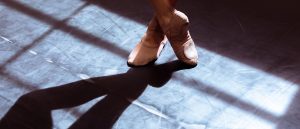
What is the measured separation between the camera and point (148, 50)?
199cm

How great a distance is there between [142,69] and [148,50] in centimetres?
9

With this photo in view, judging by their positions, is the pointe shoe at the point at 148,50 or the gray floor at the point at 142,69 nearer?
the gray floor at the point at 142,69

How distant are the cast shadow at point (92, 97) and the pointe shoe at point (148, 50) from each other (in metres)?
0.03

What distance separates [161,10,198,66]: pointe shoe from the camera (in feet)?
5.96

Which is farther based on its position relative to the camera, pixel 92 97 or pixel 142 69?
pixel 142 69

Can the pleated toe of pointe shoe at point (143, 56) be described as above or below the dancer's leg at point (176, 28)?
below

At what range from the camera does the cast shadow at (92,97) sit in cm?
176

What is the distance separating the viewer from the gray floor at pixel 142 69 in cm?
177

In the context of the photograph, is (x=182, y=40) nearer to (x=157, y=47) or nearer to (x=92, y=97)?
(x=157, y=47)

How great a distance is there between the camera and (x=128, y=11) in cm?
237

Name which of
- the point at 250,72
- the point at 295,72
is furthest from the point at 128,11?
the point at 295,72

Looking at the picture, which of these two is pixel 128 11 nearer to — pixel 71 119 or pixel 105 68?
pixel 105 68

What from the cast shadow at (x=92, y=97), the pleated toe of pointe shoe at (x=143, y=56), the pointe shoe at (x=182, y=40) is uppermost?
the pointe shoe at (x=182, y=40)

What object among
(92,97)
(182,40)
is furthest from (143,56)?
(92,97)
